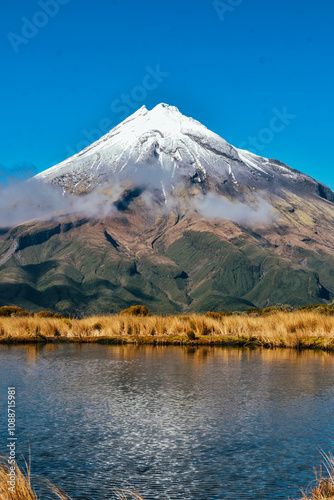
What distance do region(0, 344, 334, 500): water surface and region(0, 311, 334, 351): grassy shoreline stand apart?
11.3 m

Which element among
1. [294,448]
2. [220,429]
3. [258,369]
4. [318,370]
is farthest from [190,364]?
[294,448]

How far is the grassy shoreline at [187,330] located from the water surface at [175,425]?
11.3 metres

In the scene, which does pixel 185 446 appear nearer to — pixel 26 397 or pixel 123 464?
pixel 123 464

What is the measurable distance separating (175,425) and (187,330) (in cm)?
2918

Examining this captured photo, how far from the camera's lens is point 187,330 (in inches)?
1864

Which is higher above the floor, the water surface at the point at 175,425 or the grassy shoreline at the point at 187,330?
the grassy shoreline at the point at 187,330

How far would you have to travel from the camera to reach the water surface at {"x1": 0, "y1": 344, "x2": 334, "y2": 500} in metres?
13.2

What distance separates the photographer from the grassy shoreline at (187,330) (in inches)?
1692

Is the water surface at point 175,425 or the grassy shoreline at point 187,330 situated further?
the grassy shoreline at point 187,330

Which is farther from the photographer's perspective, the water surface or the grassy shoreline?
the grassy shoreline

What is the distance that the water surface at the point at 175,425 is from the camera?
13.2 meters

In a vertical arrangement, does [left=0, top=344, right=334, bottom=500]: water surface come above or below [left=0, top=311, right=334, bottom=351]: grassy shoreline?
below

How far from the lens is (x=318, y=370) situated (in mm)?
29250

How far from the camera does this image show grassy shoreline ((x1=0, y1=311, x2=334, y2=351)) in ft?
141
